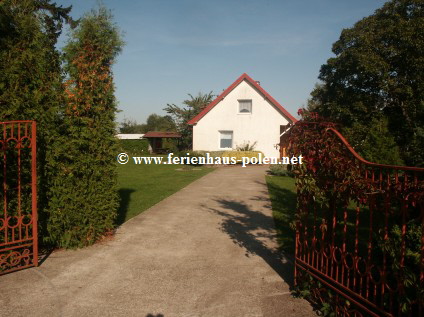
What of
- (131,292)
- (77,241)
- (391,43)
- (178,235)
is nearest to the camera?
(131,292)

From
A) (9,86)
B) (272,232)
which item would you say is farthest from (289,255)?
(9,86)

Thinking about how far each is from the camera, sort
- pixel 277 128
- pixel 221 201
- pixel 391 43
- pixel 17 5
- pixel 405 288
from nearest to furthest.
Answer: pixel 405 288
pixel 17 5
pixel 221 201
pixel 391 43
pixel 277 128

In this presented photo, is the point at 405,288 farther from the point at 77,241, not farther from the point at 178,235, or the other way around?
the point at 77,241

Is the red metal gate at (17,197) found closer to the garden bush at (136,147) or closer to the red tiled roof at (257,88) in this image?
the red tiled roof at (257,88)

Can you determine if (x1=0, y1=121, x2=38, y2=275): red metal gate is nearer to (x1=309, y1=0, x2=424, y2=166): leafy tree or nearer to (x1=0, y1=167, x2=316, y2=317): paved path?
(x1=0, y1=167, x2=316, y2=317): paved path

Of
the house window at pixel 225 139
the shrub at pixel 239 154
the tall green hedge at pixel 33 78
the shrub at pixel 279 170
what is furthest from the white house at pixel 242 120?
the tall green hedge at pixel 33 78

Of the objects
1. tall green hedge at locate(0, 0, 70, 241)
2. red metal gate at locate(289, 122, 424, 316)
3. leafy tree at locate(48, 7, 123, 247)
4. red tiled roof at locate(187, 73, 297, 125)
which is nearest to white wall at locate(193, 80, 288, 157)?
red tiled roof at locate(187, 73, 297, 125)

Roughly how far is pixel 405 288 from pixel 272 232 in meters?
4.34

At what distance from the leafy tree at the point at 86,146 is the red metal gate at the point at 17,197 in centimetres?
48

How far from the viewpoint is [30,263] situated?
5.25m

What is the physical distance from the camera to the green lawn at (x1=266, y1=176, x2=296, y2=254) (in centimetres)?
647

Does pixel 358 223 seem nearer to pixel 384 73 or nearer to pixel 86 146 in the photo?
pixel 86 146

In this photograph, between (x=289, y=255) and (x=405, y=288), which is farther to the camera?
(x=289, y=255)

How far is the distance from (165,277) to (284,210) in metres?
5.46
